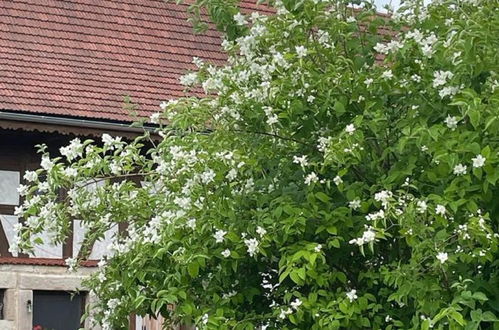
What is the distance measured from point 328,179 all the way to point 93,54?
29.7 feet

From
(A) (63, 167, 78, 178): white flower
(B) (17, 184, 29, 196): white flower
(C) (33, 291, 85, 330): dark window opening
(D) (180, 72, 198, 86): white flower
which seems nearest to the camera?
(D) (180, 72, 198, 86): white flower

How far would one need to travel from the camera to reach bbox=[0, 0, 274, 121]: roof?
47.8 feet

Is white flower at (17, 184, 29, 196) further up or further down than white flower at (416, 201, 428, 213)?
further up

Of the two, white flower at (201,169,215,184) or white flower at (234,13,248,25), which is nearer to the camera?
white flower at (201,169,215,184)

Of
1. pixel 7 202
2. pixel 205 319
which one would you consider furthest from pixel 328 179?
pixel 7 202

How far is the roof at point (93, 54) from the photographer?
14.6m

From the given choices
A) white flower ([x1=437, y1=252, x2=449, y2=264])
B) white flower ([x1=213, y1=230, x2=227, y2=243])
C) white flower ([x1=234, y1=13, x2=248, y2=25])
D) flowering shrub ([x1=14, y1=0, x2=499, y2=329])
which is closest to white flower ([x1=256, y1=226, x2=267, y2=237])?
flowering shrub ([x1=14, y1=0, x2=499, y2=329])

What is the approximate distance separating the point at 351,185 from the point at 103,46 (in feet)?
30.7

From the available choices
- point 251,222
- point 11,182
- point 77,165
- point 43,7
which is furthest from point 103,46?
point 251,222

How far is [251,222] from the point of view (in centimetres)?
720

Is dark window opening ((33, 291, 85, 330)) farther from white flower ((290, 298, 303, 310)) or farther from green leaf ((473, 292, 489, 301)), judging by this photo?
green leaf ((473, 292, 489, 301))

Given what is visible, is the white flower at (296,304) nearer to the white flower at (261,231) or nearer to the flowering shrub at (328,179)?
the flowering shrub at (328,179)

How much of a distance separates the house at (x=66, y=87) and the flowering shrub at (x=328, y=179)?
5467mm

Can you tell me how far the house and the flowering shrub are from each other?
5467mm
